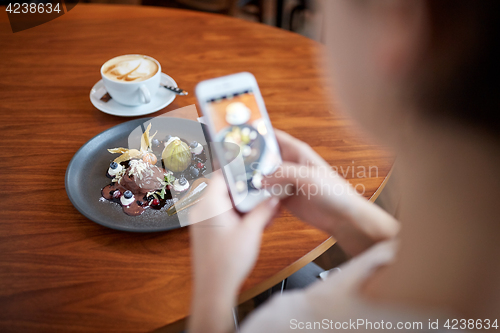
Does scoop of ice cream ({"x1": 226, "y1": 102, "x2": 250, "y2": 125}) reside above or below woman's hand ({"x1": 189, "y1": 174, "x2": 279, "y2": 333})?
above

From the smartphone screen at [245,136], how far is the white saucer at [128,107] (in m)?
0.33

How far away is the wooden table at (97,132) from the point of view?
528 mm

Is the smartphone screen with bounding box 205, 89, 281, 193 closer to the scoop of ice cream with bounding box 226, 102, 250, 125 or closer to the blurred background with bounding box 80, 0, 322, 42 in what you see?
the scoop of ice cream with bounding box 226, 102, 250, 125

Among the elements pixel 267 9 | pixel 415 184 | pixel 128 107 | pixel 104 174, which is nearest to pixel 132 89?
pixel 128 107

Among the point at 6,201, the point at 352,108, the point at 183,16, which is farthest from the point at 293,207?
the point at 183,16

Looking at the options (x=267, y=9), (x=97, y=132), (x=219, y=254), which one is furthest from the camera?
(x=267, y=9)

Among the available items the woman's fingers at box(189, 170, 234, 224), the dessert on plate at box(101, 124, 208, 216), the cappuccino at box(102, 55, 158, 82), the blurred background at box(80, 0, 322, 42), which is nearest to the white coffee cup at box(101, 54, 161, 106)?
the cappuccino at box(102, 55, 158, 82)

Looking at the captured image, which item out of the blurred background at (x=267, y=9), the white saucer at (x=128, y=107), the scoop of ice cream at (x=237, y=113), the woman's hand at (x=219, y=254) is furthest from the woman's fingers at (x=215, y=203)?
the blurred background at (x=267, y=9)

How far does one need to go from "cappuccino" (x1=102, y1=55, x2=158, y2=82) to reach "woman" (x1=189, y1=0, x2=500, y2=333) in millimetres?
512

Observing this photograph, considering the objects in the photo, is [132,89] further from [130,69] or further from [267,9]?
[267,9]

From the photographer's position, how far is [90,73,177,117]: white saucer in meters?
0.89

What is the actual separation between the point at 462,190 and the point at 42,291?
0.58 m

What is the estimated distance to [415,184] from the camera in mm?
364

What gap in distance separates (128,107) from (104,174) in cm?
26
